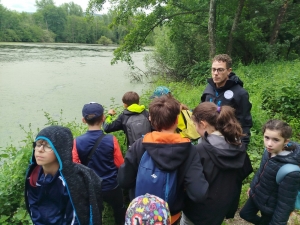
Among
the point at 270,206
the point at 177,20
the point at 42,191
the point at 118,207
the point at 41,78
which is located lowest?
the point at 41,78

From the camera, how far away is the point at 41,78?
15.9m

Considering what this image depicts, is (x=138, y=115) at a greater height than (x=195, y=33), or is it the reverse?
(x=195, y=33)

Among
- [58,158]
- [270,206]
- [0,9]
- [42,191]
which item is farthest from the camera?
[0,9]

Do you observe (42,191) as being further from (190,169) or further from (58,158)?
(190,169)

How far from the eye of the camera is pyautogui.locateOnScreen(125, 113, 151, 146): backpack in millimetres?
2729

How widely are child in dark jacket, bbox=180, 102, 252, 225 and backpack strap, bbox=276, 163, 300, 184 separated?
0.68 feet

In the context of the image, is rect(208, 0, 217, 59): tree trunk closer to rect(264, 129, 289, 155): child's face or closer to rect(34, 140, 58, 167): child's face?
rect(264, 129, 289, 155): child's face

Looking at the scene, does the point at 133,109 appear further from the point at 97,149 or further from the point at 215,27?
the point at 215,27

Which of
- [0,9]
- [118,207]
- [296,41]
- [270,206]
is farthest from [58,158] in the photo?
[0,9]

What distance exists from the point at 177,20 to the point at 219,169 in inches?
542

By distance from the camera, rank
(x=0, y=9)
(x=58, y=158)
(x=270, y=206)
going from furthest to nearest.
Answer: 1. (x=0, y=9)
2. (x=270, y=206)
3. (x=58, y=158)

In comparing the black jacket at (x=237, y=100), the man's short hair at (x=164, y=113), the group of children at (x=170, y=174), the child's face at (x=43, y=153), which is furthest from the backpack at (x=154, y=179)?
the black jacket at (x=237, y=100)

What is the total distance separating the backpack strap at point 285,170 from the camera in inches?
71.5

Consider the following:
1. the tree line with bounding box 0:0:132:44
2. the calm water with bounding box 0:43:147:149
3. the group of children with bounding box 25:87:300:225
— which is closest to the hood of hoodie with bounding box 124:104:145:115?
the group of children with bounding box 25:87:300:225
